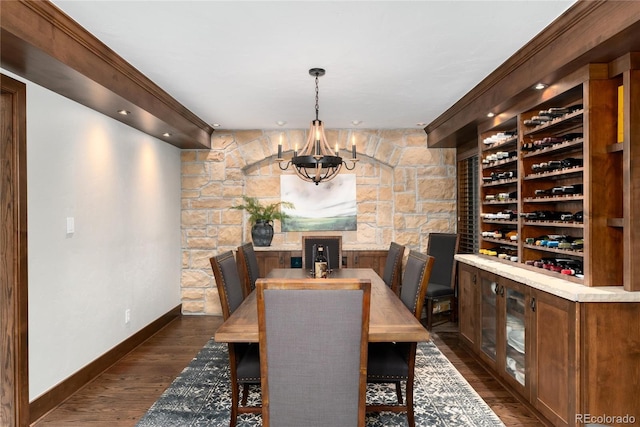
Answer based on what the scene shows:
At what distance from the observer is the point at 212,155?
568 cm

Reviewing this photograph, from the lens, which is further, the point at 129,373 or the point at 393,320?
the point at 129,373

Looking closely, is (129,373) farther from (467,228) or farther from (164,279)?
(467,228)

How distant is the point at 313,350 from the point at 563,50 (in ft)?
7.04

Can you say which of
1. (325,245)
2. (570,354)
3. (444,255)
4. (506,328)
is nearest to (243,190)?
A: (325,245)

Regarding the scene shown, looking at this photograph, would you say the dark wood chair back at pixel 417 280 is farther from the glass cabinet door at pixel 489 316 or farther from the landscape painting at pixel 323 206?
the landscape painting at pixel 323 206

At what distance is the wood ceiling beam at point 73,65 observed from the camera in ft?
7.04

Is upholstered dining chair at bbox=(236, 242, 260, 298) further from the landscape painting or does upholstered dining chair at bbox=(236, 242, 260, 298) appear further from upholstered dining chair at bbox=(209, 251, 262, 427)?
the landscape painting

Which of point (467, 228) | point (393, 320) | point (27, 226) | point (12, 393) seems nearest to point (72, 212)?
point (27, 226)

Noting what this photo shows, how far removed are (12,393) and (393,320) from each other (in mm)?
2245

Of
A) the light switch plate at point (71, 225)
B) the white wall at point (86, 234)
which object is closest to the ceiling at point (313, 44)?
the white wall at point (86, 234)

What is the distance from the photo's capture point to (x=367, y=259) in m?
5.30

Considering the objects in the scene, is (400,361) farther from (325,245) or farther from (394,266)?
(325,245)

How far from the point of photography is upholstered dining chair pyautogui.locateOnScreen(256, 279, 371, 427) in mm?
1801

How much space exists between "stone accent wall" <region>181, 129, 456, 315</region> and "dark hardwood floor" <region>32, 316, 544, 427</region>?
1151 mm
